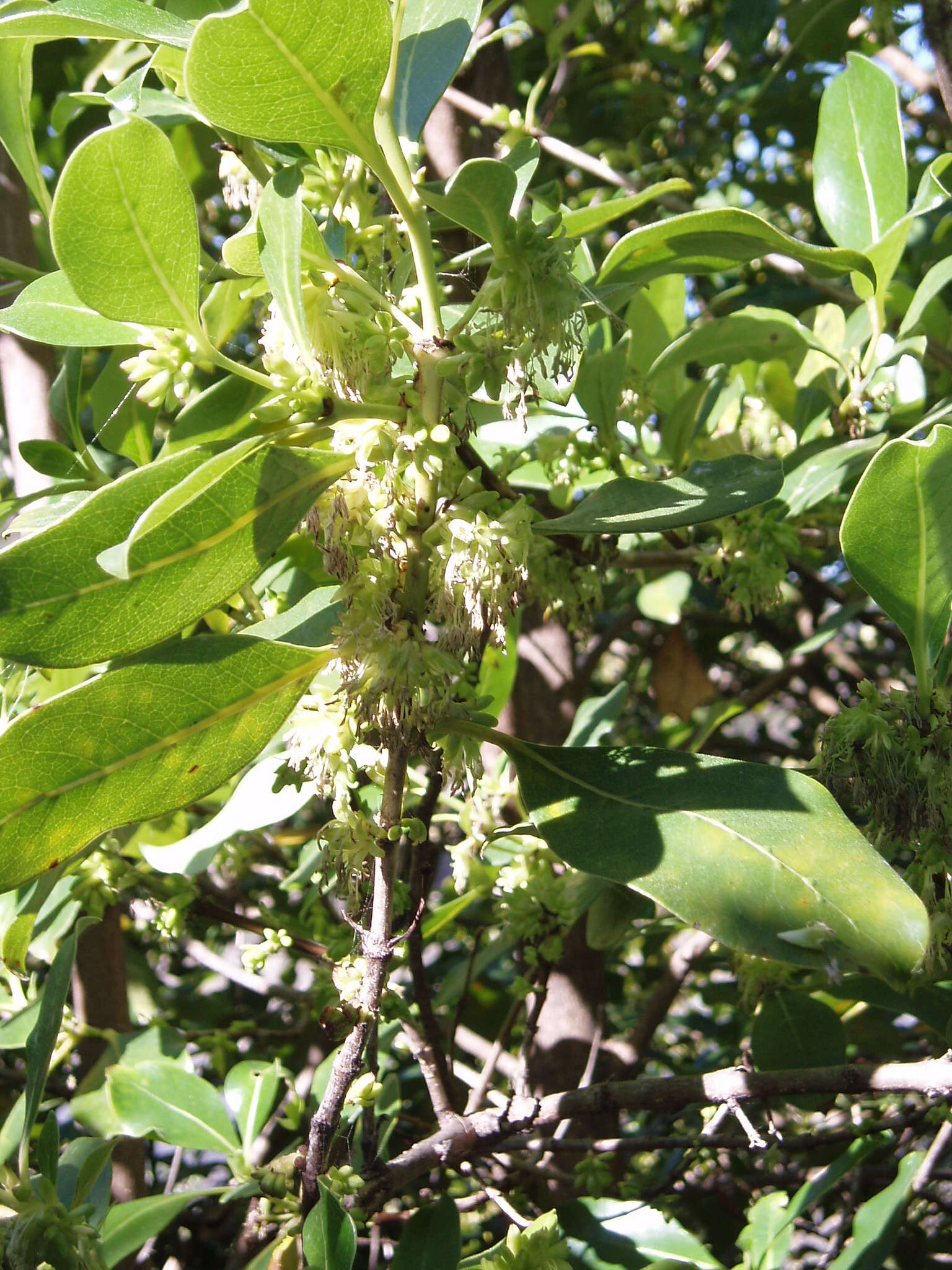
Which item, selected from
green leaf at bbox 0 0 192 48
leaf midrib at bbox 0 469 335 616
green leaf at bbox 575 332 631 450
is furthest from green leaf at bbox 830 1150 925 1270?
green leaf at bbox 0 0 192 48

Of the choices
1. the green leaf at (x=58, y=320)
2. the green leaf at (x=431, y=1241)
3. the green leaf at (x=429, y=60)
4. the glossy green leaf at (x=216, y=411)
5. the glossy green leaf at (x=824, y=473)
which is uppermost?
the green leaf at (x=429, y=60)

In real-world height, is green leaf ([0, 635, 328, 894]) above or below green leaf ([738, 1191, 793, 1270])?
above

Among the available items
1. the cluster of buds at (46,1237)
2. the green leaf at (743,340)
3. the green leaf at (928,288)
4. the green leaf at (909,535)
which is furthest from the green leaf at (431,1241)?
the green leaf at (928,288)

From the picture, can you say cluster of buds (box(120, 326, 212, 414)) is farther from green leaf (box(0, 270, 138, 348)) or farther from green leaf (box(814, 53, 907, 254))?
green leaf (box(814, 53, 907, 254))

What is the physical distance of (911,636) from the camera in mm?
1089

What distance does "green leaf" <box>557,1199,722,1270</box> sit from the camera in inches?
53.1

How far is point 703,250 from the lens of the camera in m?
1.08

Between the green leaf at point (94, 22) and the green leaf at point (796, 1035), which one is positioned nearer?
the green leaf at point (94, 22)

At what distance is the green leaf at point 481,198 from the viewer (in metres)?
0.77

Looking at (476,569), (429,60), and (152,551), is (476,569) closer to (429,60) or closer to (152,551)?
(152,551)

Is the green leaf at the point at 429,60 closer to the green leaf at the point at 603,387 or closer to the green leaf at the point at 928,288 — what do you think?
the green leaf at the point at 603,387

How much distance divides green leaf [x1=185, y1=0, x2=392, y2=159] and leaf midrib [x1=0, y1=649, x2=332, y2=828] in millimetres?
393

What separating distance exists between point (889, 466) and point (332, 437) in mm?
495

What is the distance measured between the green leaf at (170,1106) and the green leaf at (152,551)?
3.19 ft
